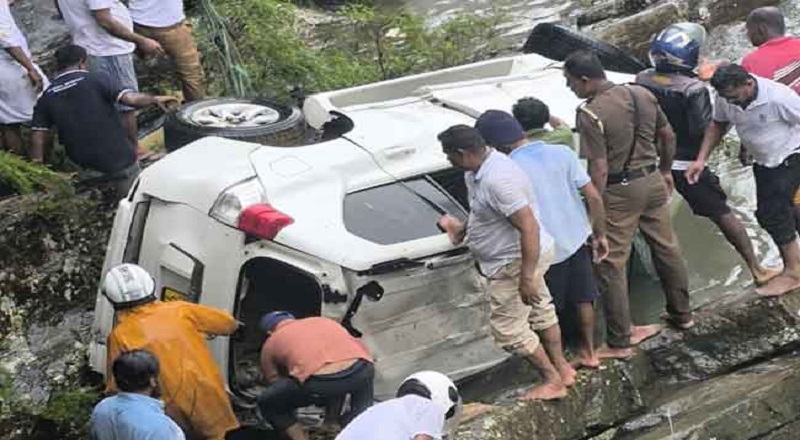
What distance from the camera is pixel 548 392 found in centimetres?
602

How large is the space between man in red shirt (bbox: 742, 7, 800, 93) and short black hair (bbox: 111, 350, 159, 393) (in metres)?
3.99

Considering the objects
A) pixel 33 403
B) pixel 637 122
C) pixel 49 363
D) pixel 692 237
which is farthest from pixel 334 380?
pixel 692 237

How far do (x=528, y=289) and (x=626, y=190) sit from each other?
3.41ft

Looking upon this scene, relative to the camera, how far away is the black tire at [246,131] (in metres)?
7.08

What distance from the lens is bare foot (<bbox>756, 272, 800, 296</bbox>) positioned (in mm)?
6828

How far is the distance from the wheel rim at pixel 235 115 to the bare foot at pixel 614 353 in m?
2.51

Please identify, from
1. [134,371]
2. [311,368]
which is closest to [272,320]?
[311,368]

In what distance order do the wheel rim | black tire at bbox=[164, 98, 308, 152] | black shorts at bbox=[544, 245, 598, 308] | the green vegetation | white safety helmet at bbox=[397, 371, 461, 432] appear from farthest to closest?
the green vegetation
the wheel rim
black tire at bbox=[164, 98, 308, 152]
black shorts at bbox=[544, 245, 598, 308]
white safety helmet at bbox=[397, 371, 461, 432]

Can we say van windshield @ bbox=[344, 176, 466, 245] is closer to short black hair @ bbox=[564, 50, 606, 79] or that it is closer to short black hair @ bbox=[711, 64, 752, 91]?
short black hair @ bbox=[564, 50, 606, 79]

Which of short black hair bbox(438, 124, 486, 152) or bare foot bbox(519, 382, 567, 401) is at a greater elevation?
short black hair bbox(438, 124, 486, 152)

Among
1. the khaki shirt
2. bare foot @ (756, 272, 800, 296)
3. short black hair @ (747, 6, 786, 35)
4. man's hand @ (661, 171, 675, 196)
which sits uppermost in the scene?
short black hair @ (747, 6, 786, 35)

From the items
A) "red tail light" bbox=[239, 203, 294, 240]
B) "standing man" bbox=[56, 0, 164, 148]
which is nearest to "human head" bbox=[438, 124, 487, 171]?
"red tail light" bbox=[239, 203, 294, 240]

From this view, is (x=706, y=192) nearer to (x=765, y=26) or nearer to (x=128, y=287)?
(x=765, y=26)

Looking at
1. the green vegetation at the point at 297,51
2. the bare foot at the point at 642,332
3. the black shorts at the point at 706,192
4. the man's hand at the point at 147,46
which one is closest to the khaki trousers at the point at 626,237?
the bare foot at the point at 642,332
